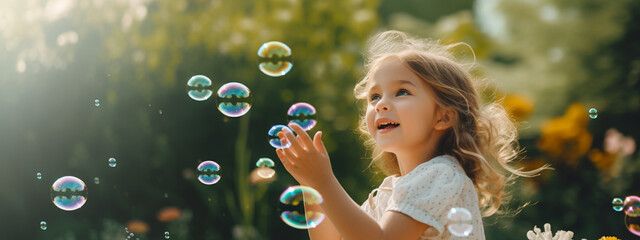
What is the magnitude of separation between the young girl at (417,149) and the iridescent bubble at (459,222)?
4 cm

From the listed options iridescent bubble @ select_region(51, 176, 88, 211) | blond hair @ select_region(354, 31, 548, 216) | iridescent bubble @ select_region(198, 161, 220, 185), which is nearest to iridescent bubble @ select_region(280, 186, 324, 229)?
blond hair @ select_region(354, 31, 548, 216)

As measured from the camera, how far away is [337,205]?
68.3 inches

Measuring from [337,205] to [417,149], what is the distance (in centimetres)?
40

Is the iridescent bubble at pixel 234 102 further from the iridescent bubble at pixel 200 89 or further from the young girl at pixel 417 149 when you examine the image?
the young girl at pixel 417 149

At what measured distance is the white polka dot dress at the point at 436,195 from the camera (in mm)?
1780

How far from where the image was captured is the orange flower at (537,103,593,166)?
6.26 metres

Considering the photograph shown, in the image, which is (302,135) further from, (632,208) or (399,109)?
(632,208)

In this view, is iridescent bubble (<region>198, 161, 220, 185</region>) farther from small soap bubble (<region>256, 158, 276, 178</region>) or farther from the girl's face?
the girl's face

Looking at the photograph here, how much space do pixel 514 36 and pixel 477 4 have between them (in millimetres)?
861

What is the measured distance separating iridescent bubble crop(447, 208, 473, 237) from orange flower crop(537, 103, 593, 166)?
15.7ft

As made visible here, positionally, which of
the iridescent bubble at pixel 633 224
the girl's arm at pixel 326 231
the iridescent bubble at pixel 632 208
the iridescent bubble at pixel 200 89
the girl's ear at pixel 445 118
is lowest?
the iridescent bubble at pixel 633 224

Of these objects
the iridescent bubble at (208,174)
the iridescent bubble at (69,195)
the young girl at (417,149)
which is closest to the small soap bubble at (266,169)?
the iridescent bubble at (208,174)

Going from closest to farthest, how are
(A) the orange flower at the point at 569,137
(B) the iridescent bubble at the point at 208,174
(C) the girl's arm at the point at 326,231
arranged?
(C) the girl's arm at the point at 326,231 < (B) the iridescent bubble at the point at 208,174 < (A) the orange flower at the point at 569,137

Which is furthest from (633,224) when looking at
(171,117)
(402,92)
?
(171,117)
